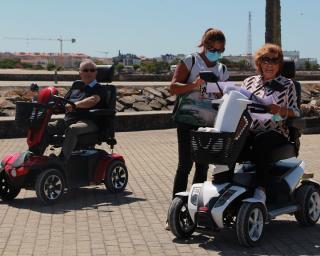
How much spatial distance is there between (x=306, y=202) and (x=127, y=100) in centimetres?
1525

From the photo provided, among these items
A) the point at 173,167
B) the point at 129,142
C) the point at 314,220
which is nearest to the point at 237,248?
the point at 314,220

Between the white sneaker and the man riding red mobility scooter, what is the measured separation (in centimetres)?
279

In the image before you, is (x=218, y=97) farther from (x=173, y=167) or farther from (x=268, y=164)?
(x=173, y=167)

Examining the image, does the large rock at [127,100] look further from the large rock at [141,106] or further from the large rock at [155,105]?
the large rock at [155,105]

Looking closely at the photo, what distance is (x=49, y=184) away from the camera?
831cm

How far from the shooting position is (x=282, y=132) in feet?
21.6

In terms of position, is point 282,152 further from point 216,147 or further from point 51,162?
point 51,162

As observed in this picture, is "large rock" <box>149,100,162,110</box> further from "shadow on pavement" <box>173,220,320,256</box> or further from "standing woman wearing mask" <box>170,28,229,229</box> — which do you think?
"shadow on pavement" <box>173,220,320,256</box>

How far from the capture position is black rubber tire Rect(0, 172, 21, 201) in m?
8.55

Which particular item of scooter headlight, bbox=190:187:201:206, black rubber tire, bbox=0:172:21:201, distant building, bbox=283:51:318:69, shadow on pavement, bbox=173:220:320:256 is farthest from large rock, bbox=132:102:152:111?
scooter headlight, bbox=190:187:201:206

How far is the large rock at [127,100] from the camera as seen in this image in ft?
70.8

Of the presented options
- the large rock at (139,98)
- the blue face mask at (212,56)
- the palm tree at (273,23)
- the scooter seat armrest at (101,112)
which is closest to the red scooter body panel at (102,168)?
the scooter seat armrest at (101,112)

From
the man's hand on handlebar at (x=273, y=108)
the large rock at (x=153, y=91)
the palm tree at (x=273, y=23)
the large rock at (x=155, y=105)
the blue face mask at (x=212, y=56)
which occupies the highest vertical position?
the palm tree at (x=273, y=23)

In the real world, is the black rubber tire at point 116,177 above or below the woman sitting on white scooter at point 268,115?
below
